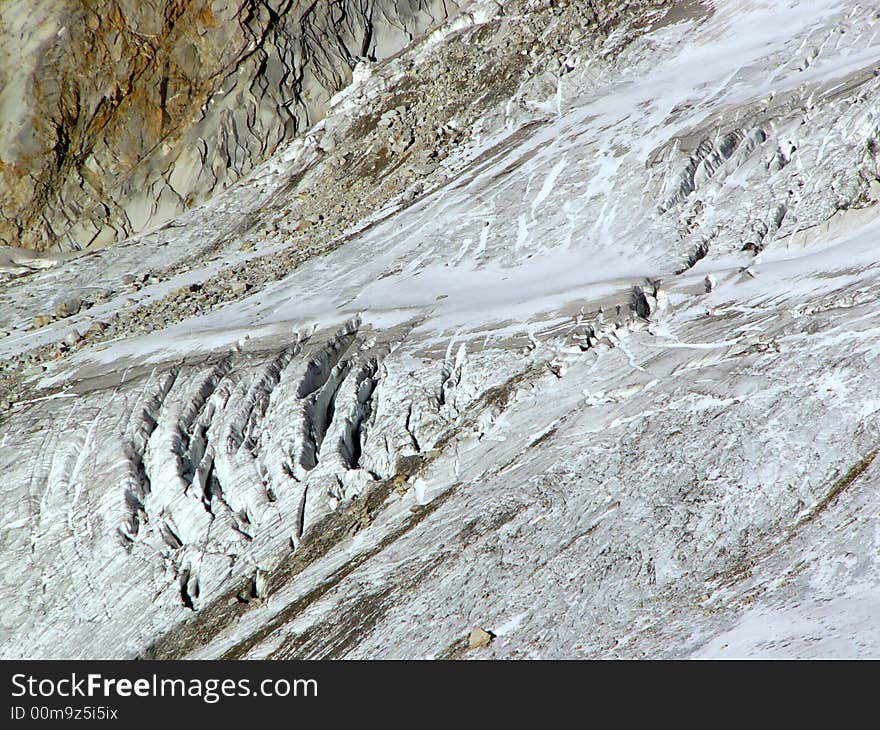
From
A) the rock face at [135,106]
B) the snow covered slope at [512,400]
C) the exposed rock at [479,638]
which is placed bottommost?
the exposed rock at [479,638]

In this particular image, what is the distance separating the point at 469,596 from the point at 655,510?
3.32 m

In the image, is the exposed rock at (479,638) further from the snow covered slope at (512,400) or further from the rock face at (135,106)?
the rock face at (135,106)

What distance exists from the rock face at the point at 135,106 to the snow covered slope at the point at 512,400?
3743 millimetres

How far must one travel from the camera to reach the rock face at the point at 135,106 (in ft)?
90.5

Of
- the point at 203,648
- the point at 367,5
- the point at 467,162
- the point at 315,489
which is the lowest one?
the point at 203,648

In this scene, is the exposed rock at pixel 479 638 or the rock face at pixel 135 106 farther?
the rock face at pixel 135 106

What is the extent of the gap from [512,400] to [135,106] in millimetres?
19129

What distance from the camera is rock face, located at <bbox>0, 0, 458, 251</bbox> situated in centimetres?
2758

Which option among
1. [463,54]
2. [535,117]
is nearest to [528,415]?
[535,117]

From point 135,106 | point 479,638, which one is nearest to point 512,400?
point 479,638

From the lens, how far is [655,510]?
45.4 feet

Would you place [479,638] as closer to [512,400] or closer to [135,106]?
[512,400]

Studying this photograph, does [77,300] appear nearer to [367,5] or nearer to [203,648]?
[203,648]

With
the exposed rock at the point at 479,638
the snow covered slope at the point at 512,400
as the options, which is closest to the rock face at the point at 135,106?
the snow covered slope at the point at 512,400
